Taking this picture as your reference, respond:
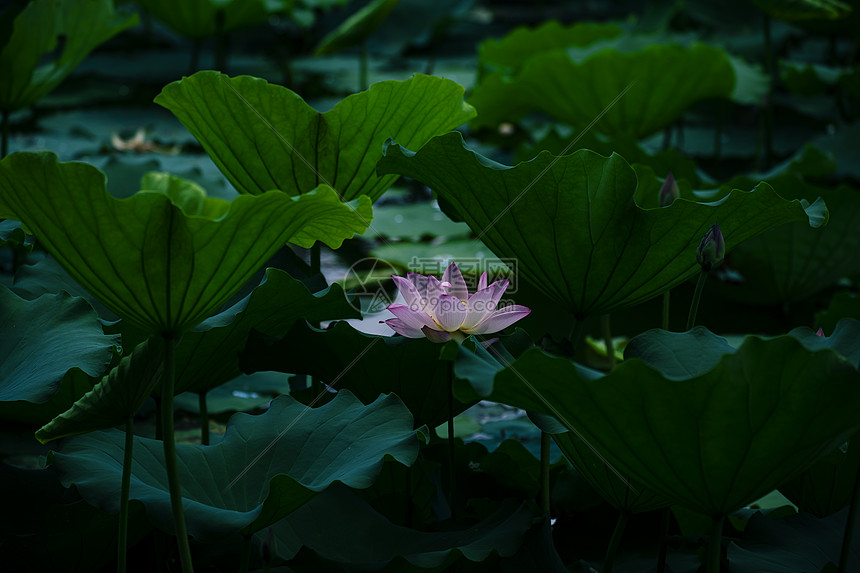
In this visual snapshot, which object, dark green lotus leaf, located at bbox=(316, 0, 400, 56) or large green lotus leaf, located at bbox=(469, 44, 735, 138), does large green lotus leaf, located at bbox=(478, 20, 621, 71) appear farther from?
large green lotus leaf, located at bbox=(469, 44, 735, 138)

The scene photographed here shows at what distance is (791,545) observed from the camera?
34.2 inches

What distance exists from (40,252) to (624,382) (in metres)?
2.07

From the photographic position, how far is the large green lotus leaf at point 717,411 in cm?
67

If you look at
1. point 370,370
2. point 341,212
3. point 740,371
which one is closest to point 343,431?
point 370,370

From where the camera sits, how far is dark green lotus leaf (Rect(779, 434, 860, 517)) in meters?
0.93

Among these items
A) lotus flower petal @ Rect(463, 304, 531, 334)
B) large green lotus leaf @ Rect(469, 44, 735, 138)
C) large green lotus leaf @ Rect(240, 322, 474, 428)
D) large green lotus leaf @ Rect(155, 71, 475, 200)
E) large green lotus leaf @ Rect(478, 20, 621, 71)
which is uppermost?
large green lotus leaf @ Rect(478, 20, 621, 71)

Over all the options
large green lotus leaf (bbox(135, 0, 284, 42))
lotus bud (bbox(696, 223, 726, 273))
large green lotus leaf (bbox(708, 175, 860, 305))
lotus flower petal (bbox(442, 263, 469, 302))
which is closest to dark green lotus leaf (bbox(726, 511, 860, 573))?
lotus bud (bbox(696, 223, 726, 273))

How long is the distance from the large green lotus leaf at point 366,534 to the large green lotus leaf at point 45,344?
25 centimetres

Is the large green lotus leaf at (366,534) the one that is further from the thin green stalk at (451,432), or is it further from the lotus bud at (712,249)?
the lotus bud at (712,249)

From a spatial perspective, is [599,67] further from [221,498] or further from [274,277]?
[221,498]

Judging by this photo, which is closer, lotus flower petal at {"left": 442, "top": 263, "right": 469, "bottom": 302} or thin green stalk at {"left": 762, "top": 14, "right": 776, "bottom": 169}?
lotus flower petal at {"left": 442, "top": 263, "right": 469, "bottom": 302}

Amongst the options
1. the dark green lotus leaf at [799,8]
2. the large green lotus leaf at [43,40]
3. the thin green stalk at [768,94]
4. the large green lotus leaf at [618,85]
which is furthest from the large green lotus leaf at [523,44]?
the large green lotus leaf at [43,40]

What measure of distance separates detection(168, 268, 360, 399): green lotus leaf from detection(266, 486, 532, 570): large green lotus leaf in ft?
0.64

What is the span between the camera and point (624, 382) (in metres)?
0.68
